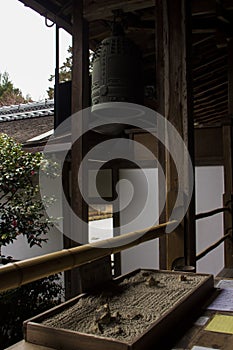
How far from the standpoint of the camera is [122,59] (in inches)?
96.6

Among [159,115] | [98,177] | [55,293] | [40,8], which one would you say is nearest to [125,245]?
[159,115]

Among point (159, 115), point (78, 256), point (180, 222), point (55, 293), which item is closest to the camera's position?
point (78, 256)

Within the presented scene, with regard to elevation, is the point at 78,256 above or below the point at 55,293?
above

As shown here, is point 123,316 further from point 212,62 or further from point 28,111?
point 28,111

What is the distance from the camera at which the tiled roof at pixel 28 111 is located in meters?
7.46

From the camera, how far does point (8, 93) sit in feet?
52.2

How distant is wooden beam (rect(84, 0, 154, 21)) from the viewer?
2443mm

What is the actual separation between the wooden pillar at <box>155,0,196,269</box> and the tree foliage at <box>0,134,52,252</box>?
234 cm

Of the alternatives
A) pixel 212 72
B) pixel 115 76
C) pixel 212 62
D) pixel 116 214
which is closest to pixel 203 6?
pixel 115 76

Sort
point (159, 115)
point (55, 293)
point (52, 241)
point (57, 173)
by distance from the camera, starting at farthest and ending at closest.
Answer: point (52, 241)
point (57, 173)
point (55, 293)
point (159, 115)

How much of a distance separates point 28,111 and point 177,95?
6.29 meters

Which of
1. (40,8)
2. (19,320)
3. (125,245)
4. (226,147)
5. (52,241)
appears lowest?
Answer: (19,320)

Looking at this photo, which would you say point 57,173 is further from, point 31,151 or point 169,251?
point 169,251

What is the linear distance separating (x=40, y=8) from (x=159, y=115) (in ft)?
4.18
